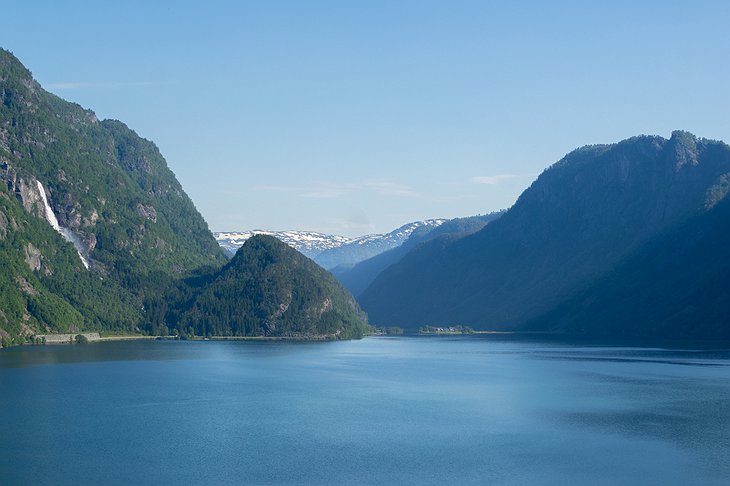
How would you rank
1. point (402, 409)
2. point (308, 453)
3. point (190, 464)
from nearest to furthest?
point (190, 464)
point (308, 453)
point (402, 409)

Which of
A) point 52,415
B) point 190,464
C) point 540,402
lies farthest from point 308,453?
point 540,402

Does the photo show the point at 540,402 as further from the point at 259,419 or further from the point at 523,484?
the point at 523,484

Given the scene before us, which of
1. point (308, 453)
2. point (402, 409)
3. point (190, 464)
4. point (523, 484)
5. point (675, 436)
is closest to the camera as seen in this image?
point (523, 484)

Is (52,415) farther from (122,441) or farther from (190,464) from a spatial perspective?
(190,464)

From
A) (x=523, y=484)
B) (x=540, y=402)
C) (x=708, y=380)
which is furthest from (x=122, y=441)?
(x=708, y=380)

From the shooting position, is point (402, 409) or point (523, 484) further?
point (402, 409)

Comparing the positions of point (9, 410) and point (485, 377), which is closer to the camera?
point (9, 410)
